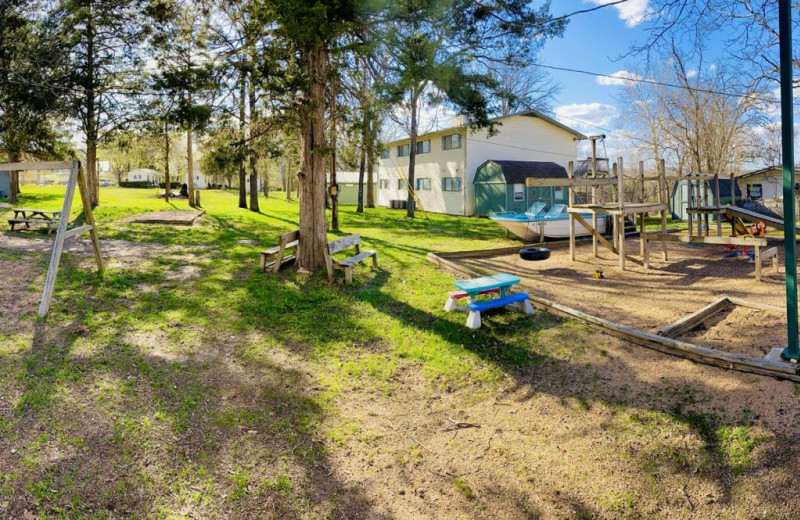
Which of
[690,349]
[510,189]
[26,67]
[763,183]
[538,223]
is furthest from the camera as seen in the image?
[763,183]

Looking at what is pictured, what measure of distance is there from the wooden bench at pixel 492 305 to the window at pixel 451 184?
2261 cm

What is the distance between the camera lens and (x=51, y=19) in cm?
1310

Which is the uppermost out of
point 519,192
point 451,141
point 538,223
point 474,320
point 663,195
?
point 451,141

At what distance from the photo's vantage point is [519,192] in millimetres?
26188

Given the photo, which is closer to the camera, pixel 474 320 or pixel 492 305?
pixel 474 320

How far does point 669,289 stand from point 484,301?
3982 mm

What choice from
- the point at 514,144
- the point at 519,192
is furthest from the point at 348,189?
the point at 519,192

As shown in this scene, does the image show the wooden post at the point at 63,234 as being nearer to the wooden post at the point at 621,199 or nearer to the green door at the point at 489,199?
the wooden post at the point at 621,199

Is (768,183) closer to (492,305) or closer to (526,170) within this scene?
(526,170)

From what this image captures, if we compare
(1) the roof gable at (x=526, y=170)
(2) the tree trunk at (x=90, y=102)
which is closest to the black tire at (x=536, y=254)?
(2) the tree trunk at (x=90, y=102)

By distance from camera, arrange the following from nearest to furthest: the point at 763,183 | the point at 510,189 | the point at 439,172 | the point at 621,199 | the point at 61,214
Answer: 1. the point at 61,214
2. the point at 621,199
3. the point at 510,189
4. the point at 763,183
5. the point at 439,172

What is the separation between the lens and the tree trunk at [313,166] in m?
8.40

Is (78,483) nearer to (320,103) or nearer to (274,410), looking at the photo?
(274,410)

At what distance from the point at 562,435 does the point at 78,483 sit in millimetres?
3704
